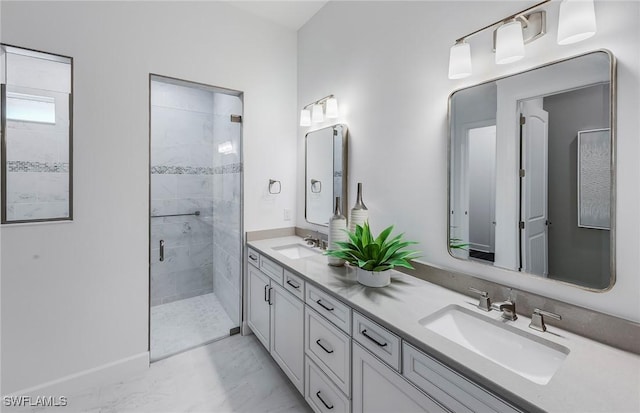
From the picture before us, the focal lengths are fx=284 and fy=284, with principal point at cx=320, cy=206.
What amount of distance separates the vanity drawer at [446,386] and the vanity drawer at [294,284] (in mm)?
760

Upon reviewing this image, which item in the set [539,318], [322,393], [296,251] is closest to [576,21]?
[539,318]

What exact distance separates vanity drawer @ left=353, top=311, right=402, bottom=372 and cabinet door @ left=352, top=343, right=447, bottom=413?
0.11 ft

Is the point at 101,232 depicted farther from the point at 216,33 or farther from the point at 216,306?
the point at 216,33

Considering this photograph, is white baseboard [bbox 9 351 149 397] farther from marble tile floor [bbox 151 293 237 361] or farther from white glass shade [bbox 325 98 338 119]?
white glass shade [bbox 325 98 338 119]

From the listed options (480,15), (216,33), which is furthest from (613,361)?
(216,33)

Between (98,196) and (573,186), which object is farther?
(98,196)

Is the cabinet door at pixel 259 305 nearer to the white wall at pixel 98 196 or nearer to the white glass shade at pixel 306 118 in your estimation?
the white wall at pixel 98 196

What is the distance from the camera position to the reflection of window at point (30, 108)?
5.65 feet

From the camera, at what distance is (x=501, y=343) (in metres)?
1.10

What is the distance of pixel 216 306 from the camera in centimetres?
298

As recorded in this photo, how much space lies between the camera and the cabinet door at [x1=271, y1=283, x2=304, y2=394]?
1.70 m

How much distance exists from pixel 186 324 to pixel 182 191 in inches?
50.4

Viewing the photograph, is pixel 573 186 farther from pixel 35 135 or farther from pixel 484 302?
pixel 35 135

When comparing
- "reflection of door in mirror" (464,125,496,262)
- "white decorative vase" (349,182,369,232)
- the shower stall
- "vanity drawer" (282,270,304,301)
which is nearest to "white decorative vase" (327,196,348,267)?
"white decorative vase" (349,182,369,232)
